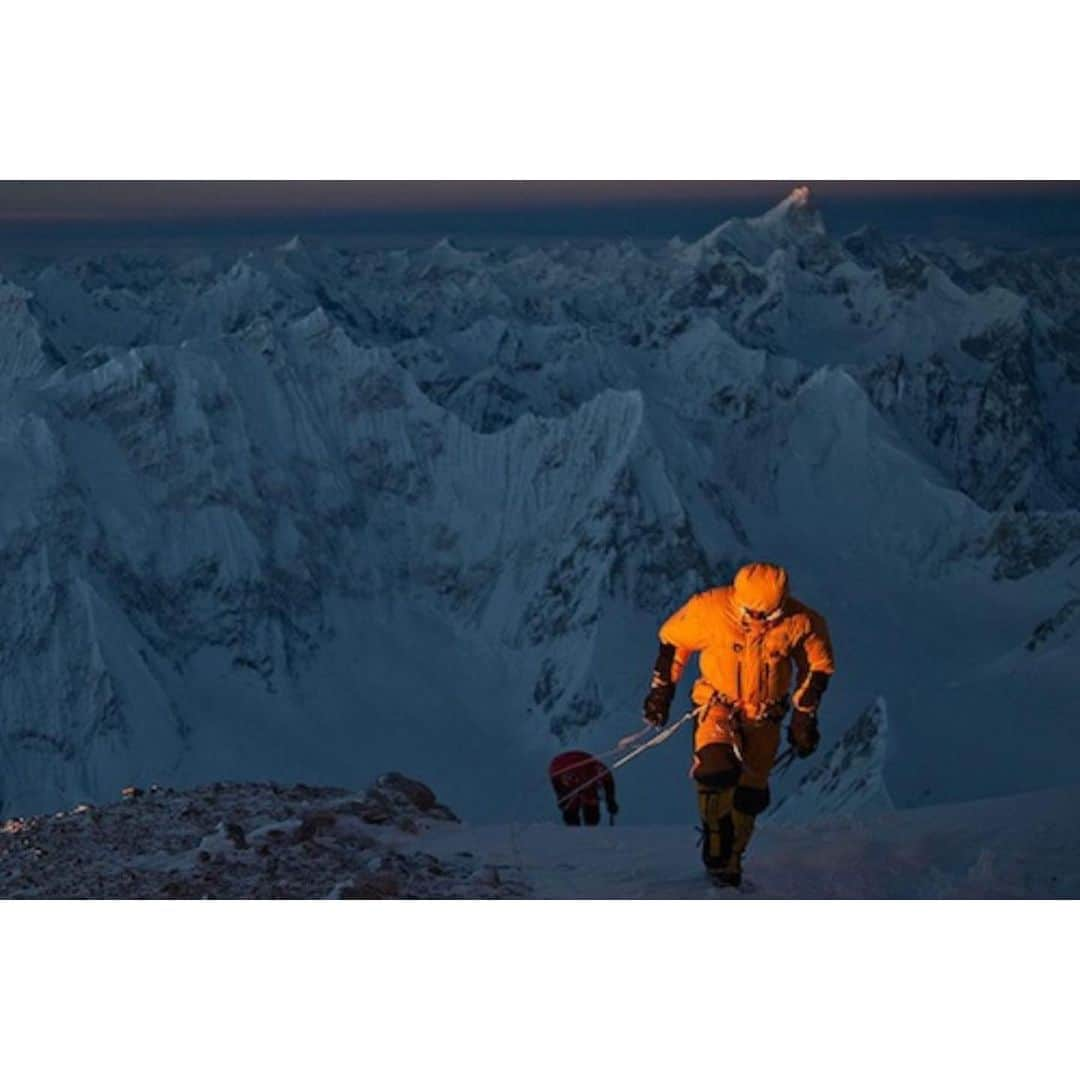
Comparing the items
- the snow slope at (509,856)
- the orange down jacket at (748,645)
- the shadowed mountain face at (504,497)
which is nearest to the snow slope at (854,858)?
the snow slope at (509,856)

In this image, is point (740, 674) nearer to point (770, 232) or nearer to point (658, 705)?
point (658, 705)

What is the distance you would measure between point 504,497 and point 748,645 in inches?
941

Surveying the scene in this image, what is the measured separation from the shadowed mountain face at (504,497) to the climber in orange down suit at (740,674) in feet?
17.8

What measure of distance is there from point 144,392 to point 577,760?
2167 cm

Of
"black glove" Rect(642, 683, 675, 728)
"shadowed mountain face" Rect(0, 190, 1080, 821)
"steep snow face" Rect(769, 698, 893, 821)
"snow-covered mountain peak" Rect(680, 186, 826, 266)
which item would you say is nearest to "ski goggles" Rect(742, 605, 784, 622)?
"black glove" Rect(642, 683, 675, 728)

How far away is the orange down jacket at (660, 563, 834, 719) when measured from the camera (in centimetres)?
754

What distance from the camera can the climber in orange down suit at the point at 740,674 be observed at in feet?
24.5

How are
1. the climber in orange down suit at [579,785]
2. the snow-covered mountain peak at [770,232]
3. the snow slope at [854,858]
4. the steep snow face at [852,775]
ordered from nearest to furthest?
the snow slope at [854,858], the climber in orange down suit at [579,785], the snow-covered mountain peak at [770,232], the steep snow face at [852,775]

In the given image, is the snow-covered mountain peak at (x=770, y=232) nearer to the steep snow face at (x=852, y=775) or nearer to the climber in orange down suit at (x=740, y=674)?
the steep snow face at (x=852, y=775)

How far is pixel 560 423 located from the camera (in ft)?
113

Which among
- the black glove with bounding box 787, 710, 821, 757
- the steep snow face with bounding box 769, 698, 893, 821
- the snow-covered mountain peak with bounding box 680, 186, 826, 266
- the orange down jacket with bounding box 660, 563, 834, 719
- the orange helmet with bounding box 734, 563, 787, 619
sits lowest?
the steep snow face with bounding box 769, 698, 893, 821

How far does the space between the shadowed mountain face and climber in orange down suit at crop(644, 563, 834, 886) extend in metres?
5.41

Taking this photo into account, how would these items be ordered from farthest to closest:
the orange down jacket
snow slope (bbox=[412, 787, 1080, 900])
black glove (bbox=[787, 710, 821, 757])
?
snow slope (bbox=[412, 787, 1080, 900]) → the orange down jacket → black glove (bbox=[787, 710, 821, 757])

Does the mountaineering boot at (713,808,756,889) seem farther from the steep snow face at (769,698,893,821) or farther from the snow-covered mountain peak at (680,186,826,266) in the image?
the steep snow face at (769,698,893,821)
